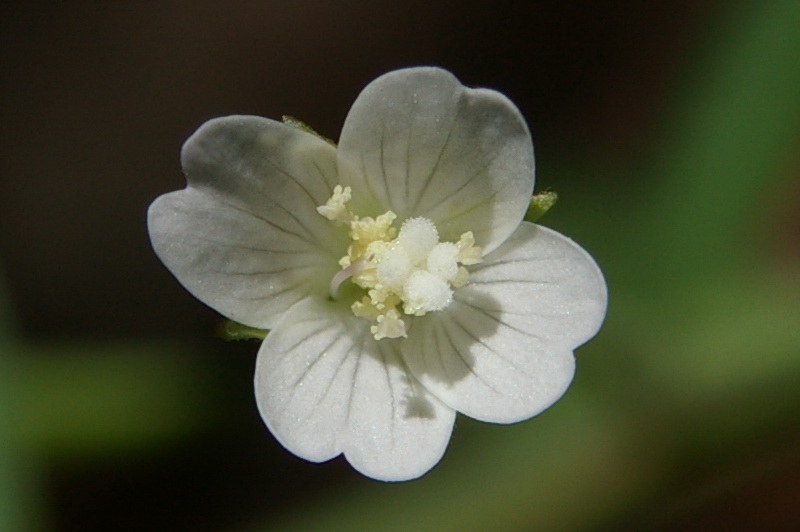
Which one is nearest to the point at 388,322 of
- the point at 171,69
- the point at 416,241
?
the point at 416,241

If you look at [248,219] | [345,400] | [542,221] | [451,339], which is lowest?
[345,400]

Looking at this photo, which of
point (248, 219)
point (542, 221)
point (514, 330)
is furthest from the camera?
point (542, 221)

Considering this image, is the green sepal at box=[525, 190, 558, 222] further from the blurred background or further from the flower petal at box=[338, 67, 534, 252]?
the blurred background

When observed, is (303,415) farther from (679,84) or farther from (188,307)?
(679,84)

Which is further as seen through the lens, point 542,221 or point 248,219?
point 542,221

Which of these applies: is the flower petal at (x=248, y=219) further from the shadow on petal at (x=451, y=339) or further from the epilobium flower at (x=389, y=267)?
the shadow on petal at (x=451, y=339)

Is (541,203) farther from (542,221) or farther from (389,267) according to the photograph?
(542,221)

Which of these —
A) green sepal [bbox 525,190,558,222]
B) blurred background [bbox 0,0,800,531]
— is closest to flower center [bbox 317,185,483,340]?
green sepal [bbox 525,190,558,222]

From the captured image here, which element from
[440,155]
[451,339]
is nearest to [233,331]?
[451,339]
